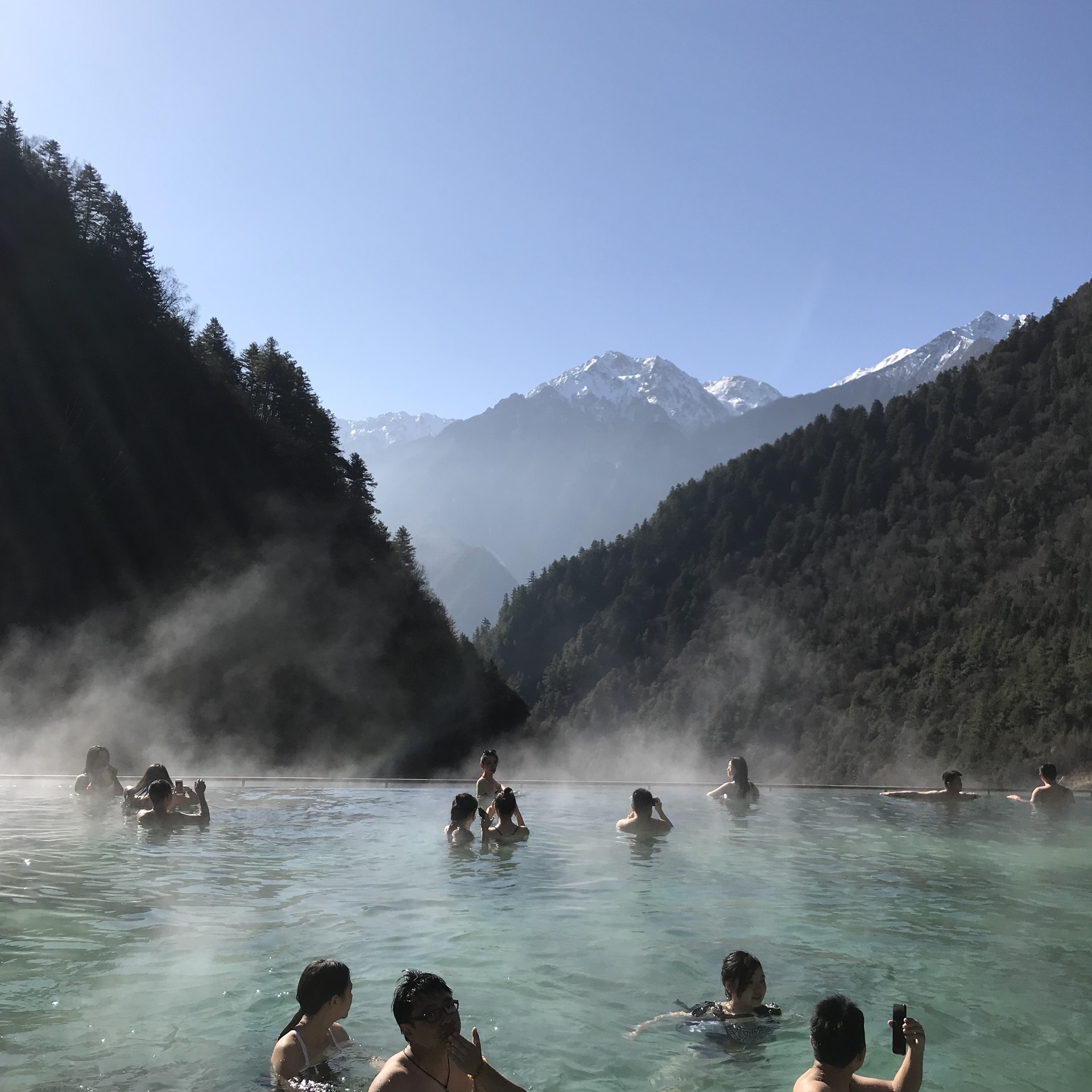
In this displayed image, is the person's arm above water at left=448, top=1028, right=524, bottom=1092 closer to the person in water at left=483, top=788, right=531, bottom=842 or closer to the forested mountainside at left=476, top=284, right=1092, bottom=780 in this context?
the person in water at left=483, top=788, right=531, bottom=842

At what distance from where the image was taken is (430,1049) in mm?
3494

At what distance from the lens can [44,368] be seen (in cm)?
3516

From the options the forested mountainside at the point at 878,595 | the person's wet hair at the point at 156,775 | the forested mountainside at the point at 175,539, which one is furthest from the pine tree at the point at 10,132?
the forested mountainside at the point at 878,595

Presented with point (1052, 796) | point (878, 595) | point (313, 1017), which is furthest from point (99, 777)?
point (878, 595)

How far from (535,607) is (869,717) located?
192ft

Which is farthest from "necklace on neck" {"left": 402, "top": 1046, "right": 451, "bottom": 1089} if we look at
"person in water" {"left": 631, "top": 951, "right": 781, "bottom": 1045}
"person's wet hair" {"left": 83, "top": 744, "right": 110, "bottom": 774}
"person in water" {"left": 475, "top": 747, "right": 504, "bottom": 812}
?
"person's wet hair" {"left": 83, "top": 744, "right": 110, "bottom": 774}

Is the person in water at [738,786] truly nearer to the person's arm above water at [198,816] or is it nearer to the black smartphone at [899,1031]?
the person's arm above water at [198,816]

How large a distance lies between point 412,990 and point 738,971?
271 cm

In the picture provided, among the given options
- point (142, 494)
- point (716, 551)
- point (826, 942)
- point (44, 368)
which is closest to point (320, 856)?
point (826, 942)

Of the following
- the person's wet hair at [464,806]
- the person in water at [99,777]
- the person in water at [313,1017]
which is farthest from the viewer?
the person in water at [99,777]

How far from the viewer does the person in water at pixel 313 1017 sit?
448 centimetres

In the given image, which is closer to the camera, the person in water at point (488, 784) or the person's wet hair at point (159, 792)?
the person's wet hair at point (159, 792)

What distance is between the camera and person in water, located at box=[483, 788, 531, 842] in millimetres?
11602

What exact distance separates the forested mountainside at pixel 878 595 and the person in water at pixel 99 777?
146 ft
